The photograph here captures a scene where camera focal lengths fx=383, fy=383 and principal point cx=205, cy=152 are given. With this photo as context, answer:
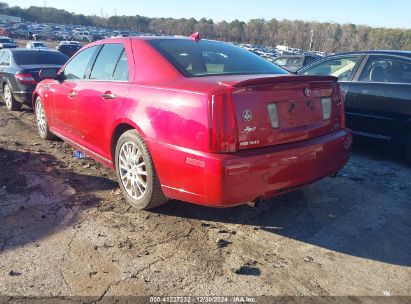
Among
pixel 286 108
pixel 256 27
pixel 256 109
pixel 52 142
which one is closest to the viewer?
pixel 256 109

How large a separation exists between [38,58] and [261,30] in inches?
4097

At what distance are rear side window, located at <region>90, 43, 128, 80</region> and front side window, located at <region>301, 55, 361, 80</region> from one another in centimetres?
359

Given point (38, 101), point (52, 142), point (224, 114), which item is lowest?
point (52, 142)

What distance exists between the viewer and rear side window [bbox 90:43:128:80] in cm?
403

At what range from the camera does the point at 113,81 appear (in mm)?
3885

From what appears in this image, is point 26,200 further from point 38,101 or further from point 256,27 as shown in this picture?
point 256,27

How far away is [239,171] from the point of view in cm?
278

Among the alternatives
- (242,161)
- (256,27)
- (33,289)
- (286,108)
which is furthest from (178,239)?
(256,27)

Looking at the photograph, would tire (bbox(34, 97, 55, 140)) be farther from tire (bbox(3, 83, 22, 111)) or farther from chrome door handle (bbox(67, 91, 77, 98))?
tire (bbox(3, 83, 22, 111))

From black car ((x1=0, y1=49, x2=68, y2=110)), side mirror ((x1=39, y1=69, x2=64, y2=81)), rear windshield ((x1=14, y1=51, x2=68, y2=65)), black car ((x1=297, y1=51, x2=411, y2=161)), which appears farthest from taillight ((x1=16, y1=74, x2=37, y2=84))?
black car ((x1=297, y1=51, x2=411, y2=161))

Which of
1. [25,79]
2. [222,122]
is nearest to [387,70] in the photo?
[222,122]

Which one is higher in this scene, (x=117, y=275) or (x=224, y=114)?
A: (x=224, y=114)

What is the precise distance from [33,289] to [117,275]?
Answer: 0.54 meters

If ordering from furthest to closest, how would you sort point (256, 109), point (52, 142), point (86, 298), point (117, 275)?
point (52, 142) → point (256, 109) → point (117, 275) → point (86, 298)
